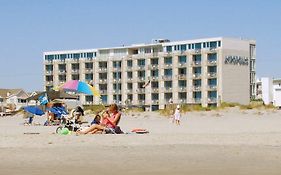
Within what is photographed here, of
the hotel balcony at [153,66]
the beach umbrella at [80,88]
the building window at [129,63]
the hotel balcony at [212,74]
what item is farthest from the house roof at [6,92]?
the beach umbrella at [80,88]

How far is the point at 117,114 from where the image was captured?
20859 mm

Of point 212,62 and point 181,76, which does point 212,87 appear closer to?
point 212,62

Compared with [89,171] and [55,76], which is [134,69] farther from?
[89,171]

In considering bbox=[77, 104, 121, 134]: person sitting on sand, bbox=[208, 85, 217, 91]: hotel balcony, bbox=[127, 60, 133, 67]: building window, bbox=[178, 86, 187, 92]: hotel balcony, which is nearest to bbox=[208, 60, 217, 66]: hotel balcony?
bbox=[208, 85, 217, 91]: hotel balcony

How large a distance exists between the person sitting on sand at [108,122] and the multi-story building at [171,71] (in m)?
70.9

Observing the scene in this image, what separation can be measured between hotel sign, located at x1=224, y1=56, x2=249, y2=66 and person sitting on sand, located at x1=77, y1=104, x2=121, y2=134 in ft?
243

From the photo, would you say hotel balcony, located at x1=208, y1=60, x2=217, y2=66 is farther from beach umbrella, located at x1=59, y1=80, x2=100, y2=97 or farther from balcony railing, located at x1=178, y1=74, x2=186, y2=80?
beach umbrella, located at x1=59, y1=80, x2=100, y2=97

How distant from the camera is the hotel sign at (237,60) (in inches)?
3709

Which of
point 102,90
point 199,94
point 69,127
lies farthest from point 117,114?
point 102,90

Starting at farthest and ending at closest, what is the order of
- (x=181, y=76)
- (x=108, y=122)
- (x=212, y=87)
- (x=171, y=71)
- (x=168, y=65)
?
(x=168, y=65) < (x=171, y=71) < (x=181, y=76) < (x=212, y=87) < (x=108, y=122)

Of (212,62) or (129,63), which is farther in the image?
(129,63)

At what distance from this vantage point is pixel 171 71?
97.4m

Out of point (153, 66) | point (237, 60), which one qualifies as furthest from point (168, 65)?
point (237, 60)

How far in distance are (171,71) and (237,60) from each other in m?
10.8
